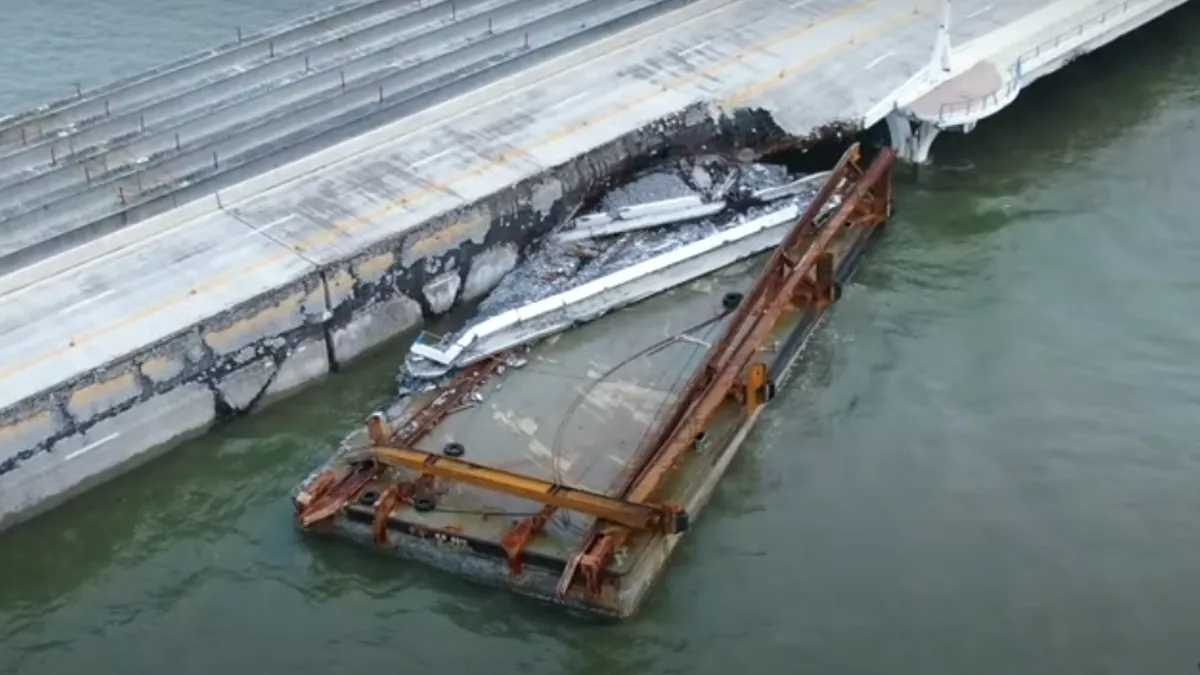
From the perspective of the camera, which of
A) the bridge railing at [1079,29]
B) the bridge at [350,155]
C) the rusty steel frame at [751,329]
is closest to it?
the rusty steel frame at [751,329]

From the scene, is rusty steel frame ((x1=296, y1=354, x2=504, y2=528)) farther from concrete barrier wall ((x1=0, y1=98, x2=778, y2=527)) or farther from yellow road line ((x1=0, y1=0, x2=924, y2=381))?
yellow road line ((x1=0, y1=0, x2=924, y2=381))

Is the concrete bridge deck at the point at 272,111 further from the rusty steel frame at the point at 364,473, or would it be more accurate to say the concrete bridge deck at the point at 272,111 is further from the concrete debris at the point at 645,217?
the rusty steel frame at the point at 364,473

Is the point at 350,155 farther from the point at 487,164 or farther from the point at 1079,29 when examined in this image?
the point at 1079,29

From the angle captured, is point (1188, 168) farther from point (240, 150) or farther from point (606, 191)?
point (240, 150)

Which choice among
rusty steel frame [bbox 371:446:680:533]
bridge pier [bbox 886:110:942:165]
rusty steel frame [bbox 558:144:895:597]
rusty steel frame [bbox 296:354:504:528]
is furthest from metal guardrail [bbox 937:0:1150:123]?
rusty steel frame [bbox 371:446:680:533]

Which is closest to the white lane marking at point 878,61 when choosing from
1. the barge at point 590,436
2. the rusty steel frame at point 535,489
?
the barge at point 590,436

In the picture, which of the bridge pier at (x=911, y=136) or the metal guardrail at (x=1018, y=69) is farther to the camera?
the bridge pier at (x=911, y=136)
